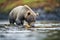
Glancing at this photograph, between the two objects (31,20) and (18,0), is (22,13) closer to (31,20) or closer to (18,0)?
(31,20)

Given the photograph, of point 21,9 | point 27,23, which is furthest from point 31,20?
point 21,9

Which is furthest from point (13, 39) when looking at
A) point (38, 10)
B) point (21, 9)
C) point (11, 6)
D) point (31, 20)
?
point (11, 6)

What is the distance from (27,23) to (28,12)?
1.67 ft

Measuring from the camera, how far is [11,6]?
87.1 feet

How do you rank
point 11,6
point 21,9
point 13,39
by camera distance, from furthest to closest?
point 11,6 → point 21,9 → point 13,39

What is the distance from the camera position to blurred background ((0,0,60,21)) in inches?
931

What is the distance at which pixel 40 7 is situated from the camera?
83.8ft

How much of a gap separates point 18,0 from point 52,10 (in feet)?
14.3

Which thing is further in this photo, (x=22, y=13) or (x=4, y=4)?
(x=4, y=4)

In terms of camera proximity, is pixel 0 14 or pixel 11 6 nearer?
pixel 0 14

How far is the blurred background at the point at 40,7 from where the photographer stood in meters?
23.6

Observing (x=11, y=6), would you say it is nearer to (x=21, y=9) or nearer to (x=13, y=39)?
(x=21, y=9)

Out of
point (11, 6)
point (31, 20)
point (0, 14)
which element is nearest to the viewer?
point (31, 20)

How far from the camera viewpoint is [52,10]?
25109 millimetres
